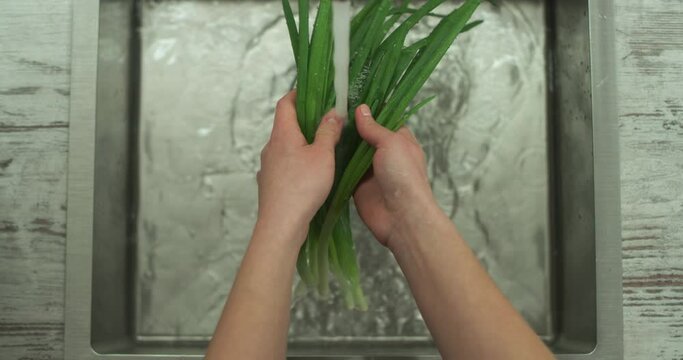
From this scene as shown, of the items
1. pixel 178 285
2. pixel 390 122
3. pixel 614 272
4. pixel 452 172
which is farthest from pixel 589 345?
pixel 178 285

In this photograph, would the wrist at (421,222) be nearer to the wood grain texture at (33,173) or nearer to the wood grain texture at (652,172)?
the wood grain texture at (652,172)

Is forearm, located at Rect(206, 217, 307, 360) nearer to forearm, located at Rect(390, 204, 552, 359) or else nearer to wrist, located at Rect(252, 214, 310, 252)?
wrist, located at Rect(252, 214, 310, 252)

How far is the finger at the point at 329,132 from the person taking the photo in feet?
2.17

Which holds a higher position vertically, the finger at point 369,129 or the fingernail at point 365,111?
the fingernail at point 365,111

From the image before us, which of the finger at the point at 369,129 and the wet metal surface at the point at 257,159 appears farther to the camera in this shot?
the wet metal surface at the point at 257,159

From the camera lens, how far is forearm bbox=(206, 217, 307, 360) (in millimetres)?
577

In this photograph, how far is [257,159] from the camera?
871 mm

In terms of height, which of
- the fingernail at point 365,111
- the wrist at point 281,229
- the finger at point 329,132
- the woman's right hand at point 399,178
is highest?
the fingernail at point 365,111

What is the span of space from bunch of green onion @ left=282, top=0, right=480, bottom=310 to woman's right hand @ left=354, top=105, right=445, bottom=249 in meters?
0.02

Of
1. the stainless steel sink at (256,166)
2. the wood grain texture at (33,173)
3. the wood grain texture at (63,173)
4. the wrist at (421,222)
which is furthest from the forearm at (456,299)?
the wood grain texture at (33,173)

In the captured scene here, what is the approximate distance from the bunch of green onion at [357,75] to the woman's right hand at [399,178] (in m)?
0.02

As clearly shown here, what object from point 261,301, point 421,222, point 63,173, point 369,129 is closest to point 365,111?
point 369,129

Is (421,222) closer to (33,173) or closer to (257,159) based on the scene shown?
(257,159)

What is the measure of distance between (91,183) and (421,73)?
47 centimetres
